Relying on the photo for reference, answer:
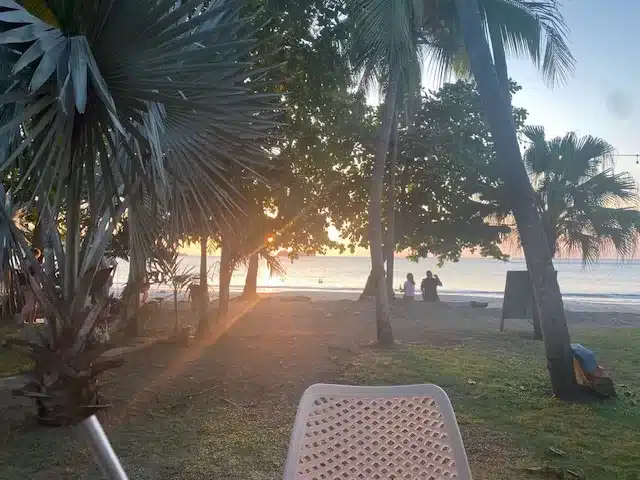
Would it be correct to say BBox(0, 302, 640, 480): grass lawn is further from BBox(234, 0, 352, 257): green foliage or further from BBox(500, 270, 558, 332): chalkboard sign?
BBox(234, 0, 352, 257): green foliage

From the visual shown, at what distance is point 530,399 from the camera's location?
5488 mm

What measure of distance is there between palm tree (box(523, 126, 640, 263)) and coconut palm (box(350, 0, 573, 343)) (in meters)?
3.29

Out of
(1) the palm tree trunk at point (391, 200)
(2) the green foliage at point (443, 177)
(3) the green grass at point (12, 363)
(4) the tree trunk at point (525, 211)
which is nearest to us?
(4) the tree trunk at point (525, 211)

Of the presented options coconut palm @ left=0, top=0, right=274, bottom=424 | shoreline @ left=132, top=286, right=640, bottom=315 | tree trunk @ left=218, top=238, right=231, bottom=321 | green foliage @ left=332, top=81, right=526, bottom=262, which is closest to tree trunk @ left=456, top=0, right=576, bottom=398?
coconut palm @ left=0, top=0, right=274, bottom=424

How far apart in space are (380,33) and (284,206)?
→ 26.7 ft

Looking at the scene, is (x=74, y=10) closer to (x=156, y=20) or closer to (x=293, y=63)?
(x=156, y=20)

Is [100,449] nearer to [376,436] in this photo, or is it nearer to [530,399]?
[376,436]

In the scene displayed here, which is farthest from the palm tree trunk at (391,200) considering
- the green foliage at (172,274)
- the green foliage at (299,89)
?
the green foliage at (172,274)

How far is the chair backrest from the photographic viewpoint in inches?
89.5

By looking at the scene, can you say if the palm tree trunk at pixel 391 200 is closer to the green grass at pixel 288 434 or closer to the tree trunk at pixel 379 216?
the tree trunk at pixel 379 216

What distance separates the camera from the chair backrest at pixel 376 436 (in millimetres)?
2273

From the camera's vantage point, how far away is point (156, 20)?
114 inches

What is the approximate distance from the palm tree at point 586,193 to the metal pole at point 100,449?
37.1ft

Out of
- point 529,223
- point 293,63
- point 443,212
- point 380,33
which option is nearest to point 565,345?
point 529,223
